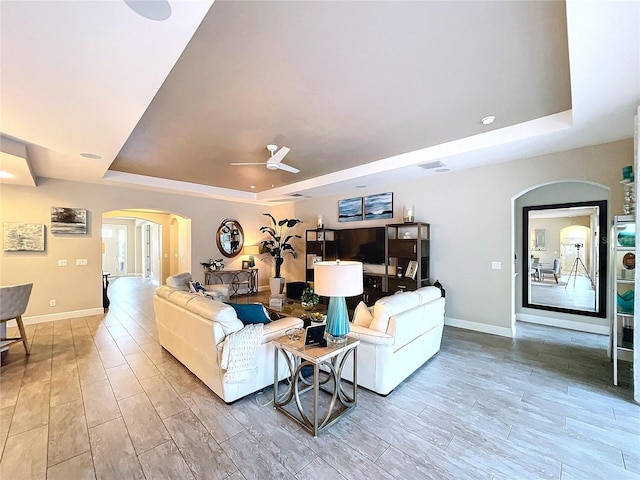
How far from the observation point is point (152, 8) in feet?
4.46

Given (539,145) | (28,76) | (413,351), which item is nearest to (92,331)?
(28,76)

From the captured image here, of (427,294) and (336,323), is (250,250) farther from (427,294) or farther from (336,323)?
(336,323)

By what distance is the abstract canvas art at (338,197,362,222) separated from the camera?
6105 mm

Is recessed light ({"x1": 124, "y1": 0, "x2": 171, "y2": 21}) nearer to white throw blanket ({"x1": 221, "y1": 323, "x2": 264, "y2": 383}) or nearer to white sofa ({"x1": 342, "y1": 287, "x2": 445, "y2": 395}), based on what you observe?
white throw blanket ({"x1": 221, "y1": 323, "x2": 264, "y2": 383})

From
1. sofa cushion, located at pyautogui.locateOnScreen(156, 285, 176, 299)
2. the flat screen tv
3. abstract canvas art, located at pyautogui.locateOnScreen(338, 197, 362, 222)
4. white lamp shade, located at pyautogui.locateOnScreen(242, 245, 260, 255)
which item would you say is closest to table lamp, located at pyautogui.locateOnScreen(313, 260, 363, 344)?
sofa cushion, located at pyautogui.locateOnScreen(156, 285, 176, 299)

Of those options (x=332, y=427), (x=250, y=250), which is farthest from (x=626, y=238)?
(x=250, y=250)

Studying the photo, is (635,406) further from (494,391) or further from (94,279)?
(94,279)

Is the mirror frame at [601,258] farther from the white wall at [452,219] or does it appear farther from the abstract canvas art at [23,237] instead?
the abstract canvas art at [23,237]

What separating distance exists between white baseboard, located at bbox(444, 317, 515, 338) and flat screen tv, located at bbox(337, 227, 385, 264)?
1.70 metres

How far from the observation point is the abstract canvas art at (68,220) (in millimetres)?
5047

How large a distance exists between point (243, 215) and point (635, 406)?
7.82m

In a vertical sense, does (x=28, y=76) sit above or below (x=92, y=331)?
above

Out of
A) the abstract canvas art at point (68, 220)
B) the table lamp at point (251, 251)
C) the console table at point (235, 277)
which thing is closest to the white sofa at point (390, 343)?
the console table at point (235, 277)

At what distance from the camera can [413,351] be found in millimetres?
2848
